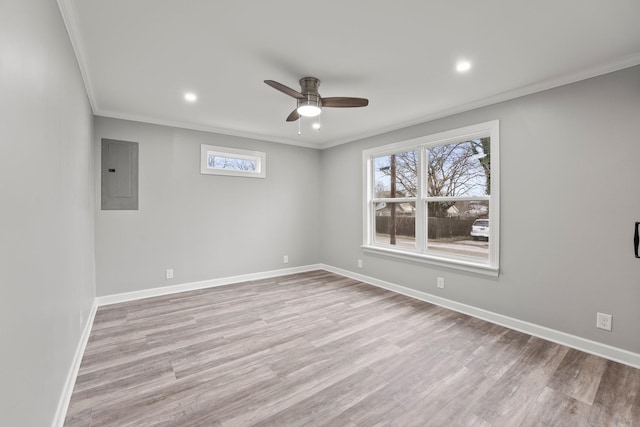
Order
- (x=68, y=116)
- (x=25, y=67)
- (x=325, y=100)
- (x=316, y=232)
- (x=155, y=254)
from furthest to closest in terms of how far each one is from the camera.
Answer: (x=316, y=232) < (x=155, y=254) < (x=325, y=100) < (x=68, y=116) < (x=25, y=67)

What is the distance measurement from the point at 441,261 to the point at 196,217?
142 inches

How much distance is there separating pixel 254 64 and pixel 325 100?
0.71 m

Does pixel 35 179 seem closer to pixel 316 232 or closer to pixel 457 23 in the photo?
pixel 457 23

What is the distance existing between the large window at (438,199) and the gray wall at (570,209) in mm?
155

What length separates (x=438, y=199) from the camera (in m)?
3.91

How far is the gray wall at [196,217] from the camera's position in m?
3.85

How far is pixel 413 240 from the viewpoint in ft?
14.1

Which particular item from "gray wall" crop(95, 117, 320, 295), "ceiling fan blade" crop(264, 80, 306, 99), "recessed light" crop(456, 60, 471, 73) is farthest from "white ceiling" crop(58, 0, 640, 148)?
"gray wall" crop(95, 117, 320, 295)

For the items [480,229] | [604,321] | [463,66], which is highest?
[463,66]

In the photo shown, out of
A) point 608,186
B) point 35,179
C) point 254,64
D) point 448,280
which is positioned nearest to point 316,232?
point 448,280

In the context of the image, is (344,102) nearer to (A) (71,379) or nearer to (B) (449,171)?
(B) (449,171)

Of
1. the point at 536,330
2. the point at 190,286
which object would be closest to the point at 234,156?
the point at 190,286

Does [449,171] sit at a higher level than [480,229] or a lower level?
higher

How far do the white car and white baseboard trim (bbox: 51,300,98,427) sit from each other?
4029mm
